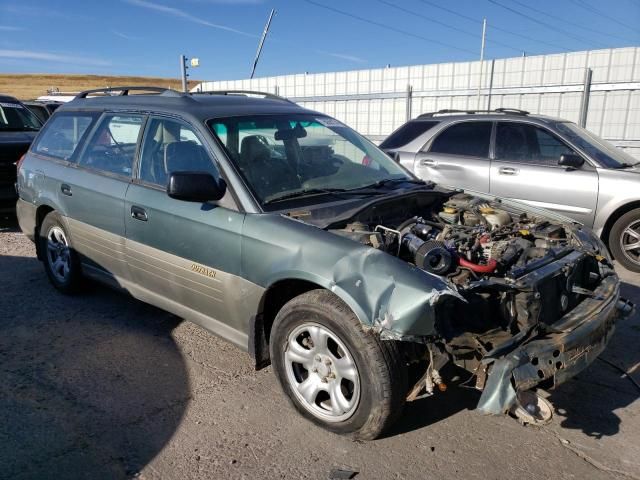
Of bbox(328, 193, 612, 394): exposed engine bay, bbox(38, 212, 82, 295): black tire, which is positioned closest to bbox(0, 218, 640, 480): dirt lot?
bbox(328, 193, 612, 394): exposed engine bay

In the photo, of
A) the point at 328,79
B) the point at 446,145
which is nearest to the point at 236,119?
the point at 446,145

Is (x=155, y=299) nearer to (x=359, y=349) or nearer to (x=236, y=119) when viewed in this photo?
(x=236, y=119)

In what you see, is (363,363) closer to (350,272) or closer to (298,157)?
(350,272)

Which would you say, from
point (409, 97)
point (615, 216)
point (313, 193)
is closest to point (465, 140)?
point (615, 216)

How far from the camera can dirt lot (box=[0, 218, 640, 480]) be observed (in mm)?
2770

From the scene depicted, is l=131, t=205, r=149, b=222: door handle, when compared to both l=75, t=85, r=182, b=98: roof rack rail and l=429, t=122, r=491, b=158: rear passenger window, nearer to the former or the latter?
l=75, t=85, r=182, b=98: roof rack rail

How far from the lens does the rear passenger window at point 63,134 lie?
4.85 metres

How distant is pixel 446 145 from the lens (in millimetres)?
7379

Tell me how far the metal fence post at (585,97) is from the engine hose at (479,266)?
865cm

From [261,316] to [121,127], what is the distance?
7.38 ft

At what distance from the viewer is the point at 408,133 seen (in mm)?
7820

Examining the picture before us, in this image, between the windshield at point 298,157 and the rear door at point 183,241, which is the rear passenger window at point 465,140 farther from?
the rear door at point 183,241

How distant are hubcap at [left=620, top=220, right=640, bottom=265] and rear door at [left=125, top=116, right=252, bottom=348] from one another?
485 centimetres

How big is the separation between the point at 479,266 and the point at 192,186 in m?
1.74
